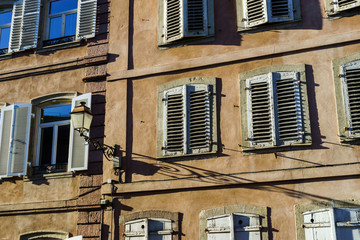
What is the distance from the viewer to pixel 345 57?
27.7 feet

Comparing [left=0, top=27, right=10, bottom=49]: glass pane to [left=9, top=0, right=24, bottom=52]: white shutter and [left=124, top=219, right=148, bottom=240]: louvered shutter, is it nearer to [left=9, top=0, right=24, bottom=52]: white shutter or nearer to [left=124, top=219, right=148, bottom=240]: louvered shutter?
[left=9, top=0, right=24, bottom=52]: white shutter

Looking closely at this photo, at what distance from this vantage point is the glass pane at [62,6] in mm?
11383

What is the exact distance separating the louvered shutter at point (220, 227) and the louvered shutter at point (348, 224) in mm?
1716

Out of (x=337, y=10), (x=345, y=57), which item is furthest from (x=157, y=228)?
→ (x=337, y=10)

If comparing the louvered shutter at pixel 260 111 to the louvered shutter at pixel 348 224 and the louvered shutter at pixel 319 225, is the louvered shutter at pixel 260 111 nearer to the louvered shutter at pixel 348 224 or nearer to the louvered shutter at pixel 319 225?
the louvered shutter at pixel 319 225

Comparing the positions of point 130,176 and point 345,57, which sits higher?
point 345,57

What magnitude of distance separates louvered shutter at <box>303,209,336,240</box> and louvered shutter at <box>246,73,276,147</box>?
1.38 m

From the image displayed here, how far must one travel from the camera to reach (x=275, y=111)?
8602 millimetres

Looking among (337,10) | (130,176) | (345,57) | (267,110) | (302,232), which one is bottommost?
(302,232)

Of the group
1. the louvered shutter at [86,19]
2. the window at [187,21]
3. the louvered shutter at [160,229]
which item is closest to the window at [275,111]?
the window at [187,21]

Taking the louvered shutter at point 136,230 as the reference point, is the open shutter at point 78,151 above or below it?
above

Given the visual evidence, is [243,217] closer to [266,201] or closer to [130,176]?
[266,201]

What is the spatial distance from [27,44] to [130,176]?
4.24 m

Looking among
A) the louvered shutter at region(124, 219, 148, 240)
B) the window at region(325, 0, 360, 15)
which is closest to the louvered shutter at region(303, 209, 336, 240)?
the louvered shutter at region(124, 219, 148, 240)
